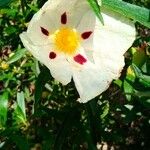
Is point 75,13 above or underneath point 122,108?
above

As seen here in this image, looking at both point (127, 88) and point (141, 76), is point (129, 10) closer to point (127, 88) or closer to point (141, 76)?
point (141, 76)

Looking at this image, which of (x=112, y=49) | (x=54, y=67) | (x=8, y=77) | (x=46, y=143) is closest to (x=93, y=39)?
(x=112, y=49)

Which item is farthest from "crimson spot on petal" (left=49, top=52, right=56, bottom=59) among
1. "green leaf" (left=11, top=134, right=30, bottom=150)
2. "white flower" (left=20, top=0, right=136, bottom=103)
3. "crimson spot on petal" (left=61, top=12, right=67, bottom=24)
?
"green leaf" (left=11, top=134, right=30, bottom=150)

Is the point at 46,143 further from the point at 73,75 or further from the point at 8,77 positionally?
the point at 73,75

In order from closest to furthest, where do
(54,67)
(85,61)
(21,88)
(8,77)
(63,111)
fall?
(54,67) < (85,61) < (63,111) < (8,77) < (21,88)

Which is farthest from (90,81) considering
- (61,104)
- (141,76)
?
(61,104)

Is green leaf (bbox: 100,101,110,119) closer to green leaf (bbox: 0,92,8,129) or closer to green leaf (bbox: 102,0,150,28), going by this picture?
green leaf (bbox: 0,92,8,129)

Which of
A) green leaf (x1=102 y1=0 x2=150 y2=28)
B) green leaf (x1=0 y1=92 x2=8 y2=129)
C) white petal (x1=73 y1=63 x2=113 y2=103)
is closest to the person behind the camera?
green leaf (x1=102 y1=0 x2=150 y2=28)
